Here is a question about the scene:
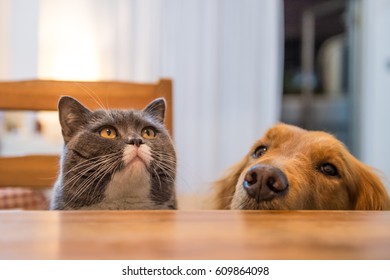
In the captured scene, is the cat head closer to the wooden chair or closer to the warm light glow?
the wooden chair

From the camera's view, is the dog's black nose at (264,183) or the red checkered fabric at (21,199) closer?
the dog's black nose at (264,183)

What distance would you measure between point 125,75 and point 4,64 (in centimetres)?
101

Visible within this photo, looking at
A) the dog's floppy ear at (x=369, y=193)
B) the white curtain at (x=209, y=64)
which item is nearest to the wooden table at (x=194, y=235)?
the dog's floppy ear at (x=369, y=193)

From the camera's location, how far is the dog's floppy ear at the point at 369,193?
1.24 meters

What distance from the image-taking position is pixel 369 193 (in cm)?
125

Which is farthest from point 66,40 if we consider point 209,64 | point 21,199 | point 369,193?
point 369,193

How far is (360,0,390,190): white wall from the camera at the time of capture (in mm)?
3867

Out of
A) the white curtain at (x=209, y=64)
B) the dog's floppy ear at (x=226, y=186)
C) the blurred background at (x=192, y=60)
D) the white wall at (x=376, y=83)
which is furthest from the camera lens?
the white wall at (x=376, y=83)

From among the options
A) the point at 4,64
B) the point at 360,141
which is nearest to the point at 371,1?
the point at 360,141

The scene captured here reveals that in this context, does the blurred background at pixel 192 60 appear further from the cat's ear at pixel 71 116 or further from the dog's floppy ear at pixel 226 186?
the cat's ear at pixel 71 116

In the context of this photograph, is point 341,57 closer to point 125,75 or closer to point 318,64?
point 318,64

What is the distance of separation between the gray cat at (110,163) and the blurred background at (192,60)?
131 cm

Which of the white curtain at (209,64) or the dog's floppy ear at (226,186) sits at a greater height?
the white curtain at (209,64)

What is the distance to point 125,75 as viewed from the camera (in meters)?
3.09
